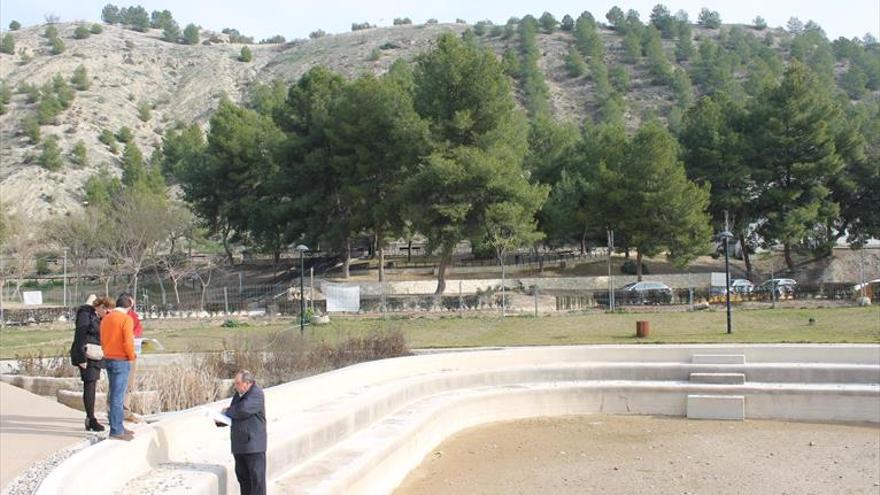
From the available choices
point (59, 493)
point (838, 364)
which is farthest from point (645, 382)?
point (59, 493)

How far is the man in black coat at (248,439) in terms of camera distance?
8.17 metres

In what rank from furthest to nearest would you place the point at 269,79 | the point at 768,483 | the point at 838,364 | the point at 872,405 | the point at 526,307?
the point at 269,79
the point at 526,307
the point at 838,364
the point at 872,405
the point at 768,483

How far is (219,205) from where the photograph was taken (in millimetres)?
61812

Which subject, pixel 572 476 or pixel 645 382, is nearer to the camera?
pixel 572 476

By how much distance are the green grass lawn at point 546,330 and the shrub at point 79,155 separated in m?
80.6

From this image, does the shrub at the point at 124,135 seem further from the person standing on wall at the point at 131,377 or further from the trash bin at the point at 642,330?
the person standing on wall at the point at 131,377

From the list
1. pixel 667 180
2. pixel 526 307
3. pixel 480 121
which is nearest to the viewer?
pixel 526 307

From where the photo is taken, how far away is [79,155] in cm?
11175

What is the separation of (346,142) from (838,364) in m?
36.0

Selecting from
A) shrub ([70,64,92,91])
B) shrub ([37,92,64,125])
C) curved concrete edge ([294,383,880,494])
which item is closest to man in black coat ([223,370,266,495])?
curved concrete edge ([294,383,880,494])

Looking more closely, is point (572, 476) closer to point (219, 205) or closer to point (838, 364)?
point (838, 364)

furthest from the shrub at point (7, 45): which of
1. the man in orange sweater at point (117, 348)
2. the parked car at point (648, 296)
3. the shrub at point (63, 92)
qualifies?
the man in orange sweater at point (117, 348)

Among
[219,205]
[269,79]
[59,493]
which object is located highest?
[269,79]

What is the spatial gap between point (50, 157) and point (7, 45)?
79391 mm
